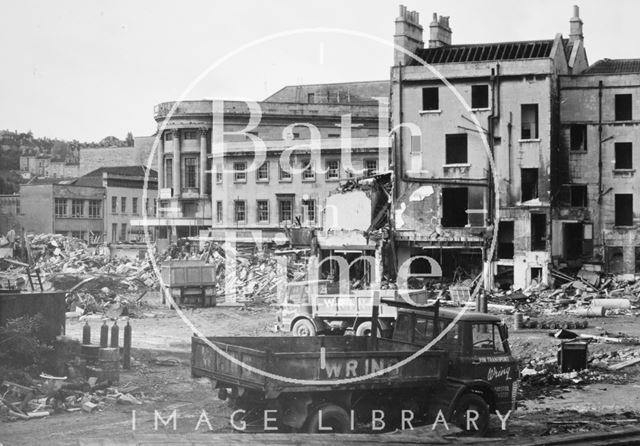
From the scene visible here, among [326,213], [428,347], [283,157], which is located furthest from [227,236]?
[428,347]

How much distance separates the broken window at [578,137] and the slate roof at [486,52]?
3906 mm

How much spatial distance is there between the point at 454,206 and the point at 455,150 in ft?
8.89

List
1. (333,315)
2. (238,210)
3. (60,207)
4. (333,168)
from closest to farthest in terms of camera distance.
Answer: (333,315) < (333,168) < (238,210) < (60,207)

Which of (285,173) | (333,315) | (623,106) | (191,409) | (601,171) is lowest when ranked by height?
(191,409)

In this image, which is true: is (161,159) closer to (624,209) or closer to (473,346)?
(624,209)

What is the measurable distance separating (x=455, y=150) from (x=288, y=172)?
48.8 feet

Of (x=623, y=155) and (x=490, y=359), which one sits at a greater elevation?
(x=623, y=155)

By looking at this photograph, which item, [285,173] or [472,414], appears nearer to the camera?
[472,414]

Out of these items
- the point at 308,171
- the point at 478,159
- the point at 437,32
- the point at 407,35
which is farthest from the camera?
the point at 308,171

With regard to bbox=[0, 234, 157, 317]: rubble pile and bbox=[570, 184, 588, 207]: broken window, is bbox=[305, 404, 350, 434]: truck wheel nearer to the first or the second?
bbox=[0, 234, 157, 317]: rubble pile

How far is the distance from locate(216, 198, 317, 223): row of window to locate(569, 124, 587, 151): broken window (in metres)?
16.9

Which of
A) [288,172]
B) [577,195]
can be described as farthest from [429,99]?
[288,172]

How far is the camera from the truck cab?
1476 cm

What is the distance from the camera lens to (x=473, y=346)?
48.9ft
